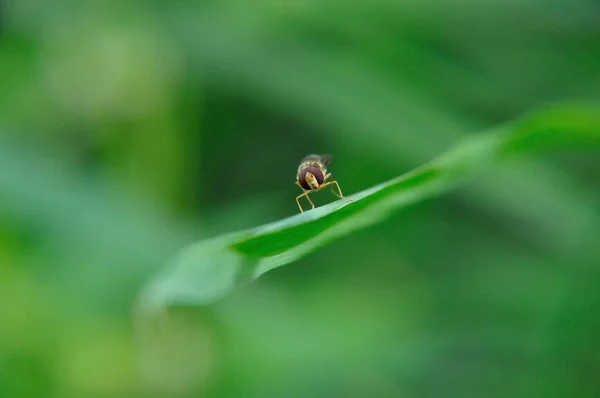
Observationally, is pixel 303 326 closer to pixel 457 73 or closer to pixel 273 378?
pixel 273 378

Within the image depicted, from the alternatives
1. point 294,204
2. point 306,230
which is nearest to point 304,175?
point 306,230

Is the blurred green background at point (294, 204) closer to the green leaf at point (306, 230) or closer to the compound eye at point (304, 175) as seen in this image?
the compound eye at point (304, 175)

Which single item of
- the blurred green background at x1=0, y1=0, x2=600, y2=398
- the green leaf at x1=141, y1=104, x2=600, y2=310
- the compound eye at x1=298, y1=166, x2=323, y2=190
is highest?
the blurred green background at x1=0, y1=0, x2=600, y2=398

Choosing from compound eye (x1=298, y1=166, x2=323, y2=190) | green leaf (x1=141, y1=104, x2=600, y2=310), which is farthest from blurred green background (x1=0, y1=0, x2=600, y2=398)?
green leaf (x1=141, y1=104, x2=600, y2=310)

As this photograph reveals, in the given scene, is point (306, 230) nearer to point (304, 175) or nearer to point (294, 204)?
point (304, 175)

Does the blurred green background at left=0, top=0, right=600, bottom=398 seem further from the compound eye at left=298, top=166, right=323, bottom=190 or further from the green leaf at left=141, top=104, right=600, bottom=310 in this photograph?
the green leaf at left=141, top=104, right=600, bottom=310

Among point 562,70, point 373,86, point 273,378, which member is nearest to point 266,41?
point 373,86
